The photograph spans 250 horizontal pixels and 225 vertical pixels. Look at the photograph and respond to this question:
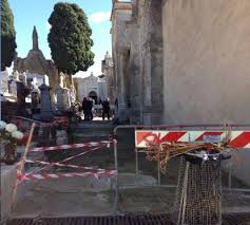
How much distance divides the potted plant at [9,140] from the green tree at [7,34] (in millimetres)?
28688

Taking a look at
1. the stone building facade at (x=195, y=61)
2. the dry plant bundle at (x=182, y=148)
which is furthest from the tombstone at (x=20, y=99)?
the dry plant bundle at (x=182, y=148)

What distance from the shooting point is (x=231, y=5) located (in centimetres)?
880

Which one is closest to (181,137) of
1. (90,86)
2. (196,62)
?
(196,62)

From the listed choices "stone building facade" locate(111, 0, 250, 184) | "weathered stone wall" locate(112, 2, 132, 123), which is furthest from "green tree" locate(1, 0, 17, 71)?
"stone building facade" locate(111, 0, 250, 184)

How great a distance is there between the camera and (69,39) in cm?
3900

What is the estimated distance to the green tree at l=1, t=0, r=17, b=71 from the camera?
1384 inches

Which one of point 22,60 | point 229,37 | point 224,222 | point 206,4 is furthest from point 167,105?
point 22,60

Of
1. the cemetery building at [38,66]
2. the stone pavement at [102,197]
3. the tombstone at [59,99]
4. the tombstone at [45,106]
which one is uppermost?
the cemetery building at [38,66]

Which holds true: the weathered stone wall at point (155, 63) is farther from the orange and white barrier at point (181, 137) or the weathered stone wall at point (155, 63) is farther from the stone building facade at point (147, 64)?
the orange and white barrier at point (181, 137)

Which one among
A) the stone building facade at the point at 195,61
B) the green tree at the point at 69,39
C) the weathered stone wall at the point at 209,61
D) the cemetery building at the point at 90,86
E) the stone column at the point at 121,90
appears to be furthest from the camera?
the cemetery building at the point at 90,86

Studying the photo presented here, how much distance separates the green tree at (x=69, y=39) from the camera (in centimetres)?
3850

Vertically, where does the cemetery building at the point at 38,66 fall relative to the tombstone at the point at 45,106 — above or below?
above

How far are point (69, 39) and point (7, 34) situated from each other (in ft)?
16.9

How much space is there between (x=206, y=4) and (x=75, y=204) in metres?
5.46
